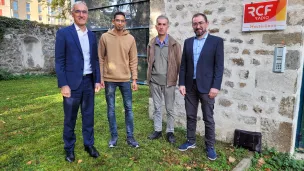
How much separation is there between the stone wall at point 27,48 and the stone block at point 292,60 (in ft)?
39.1

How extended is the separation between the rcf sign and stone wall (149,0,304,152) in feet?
0.25

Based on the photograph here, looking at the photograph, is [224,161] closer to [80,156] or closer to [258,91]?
[258,91]

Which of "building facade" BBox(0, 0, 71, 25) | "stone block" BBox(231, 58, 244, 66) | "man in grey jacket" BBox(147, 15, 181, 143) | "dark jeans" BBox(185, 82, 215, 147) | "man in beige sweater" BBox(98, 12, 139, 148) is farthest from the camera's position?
"building facade" BBox(0, 0, 71, 25)

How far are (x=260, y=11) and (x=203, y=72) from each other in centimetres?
120

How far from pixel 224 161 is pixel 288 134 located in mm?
982

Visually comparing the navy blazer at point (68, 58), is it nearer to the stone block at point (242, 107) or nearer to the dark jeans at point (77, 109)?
the dark jeans at point (77, 109)

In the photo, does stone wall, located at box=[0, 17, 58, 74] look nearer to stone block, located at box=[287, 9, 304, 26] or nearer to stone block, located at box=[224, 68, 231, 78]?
stone block, located at box=[224, 68, 231, 78]

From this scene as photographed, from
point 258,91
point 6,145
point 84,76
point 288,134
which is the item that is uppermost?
point 84,76

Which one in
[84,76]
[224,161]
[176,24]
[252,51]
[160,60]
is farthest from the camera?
[176,24]

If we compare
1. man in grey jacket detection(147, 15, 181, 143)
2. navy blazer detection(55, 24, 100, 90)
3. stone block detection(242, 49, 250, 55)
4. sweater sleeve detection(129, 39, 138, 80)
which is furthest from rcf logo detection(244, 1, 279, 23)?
navy blazer detection(55, 24, 100, 90)

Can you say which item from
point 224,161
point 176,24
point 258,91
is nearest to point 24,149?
point 224,161

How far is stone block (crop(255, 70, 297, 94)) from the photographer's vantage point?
2.96 metres

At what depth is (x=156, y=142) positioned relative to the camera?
363 cm

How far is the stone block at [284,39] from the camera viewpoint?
2.87 m
